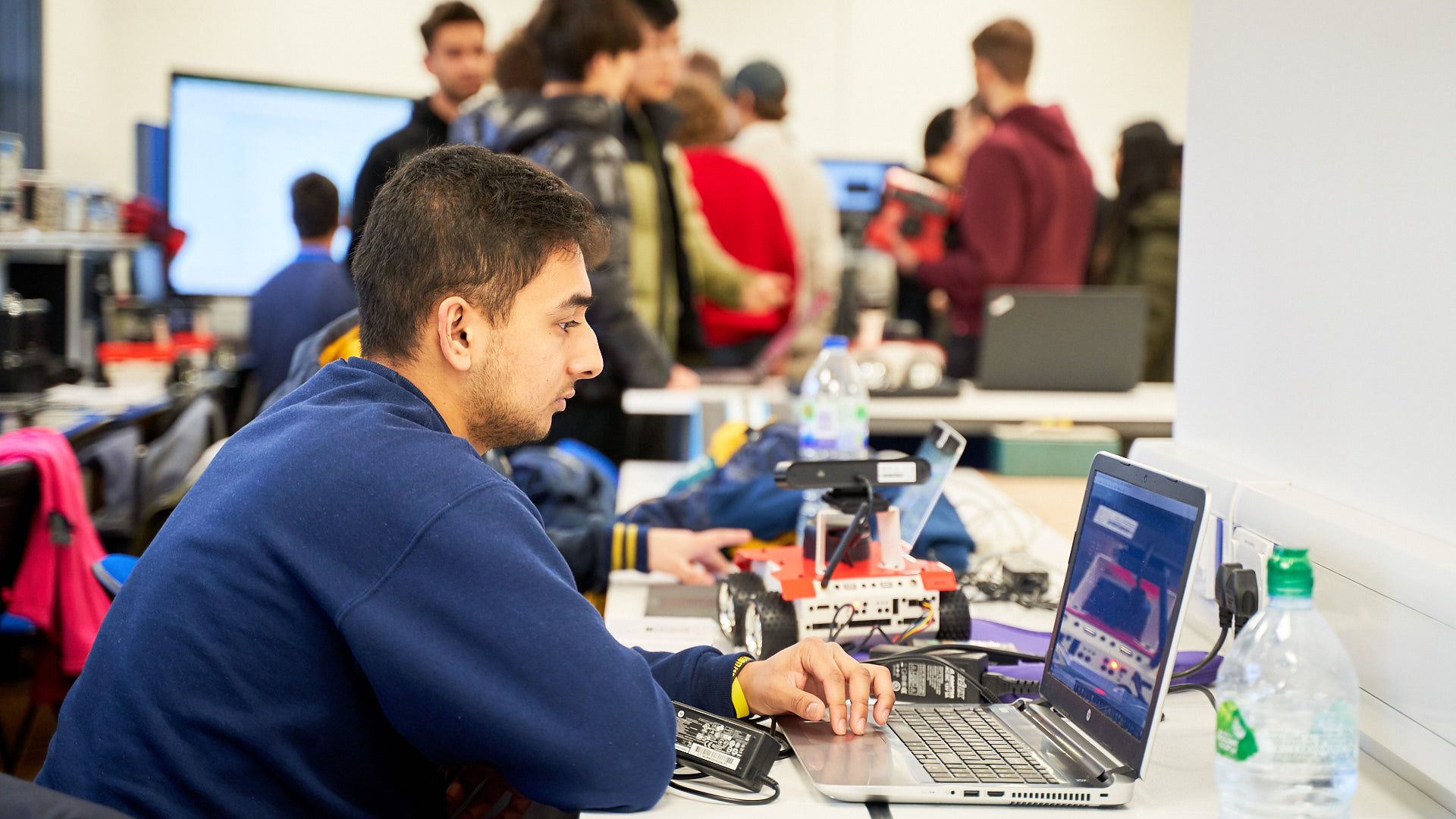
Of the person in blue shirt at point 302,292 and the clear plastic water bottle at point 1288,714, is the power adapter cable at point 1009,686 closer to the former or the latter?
the clear plastic water bottle at point 1288,714

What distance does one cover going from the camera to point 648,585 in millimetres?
1877

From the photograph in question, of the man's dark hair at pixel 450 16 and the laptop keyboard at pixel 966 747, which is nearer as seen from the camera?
the laptop keyboard at pixel 966 747

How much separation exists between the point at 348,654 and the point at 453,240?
39 centimetres

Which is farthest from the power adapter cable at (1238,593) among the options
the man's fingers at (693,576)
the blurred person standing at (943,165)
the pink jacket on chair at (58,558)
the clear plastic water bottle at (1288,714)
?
the blurred person standing at (943,165)

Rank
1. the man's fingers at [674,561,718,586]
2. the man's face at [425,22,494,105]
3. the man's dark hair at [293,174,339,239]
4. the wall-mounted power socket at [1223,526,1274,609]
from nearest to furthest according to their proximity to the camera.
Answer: the wall-mounted power socket at [1223,526,1274,609] < the man's fingers at [674,561,718,586] < the man's dark hair at [293,174,339,239] < the man's face at [425,22,494,105]

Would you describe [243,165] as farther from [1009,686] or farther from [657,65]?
[1009,686]

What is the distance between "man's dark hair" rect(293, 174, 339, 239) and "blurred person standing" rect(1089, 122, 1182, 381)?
2933mm

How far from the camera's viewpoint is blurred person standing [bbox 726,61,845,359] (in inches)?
157

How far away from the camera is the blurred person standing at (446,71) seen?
3.85m

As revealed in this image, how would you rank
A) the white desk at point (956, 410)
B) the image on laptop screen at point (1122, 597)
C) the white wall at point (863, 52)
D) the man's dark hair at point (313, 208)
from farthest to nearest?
the white wall at point (863, 52) < the man's dark hair at point (313, 208) < the white desk at point (956, 410) < the image on laptop screen at point (1122, 597)

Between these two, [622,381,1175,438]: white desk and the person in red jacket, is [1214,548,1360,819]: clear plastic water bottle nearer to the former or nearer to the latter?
[622,381,1175,438]: white desk

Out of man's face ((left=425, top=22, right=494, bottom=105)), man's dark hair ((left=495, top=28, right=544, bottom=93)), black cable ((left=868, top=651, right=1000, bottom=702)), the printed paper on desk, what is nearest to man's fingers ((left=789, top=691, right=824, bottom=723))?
black cable ((left=868, top=651, right=1000, bottom=702))

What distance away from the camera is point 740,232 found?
3.86 metres

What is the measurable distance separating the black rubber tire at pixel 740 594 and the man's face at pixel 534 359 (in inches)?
18.3
